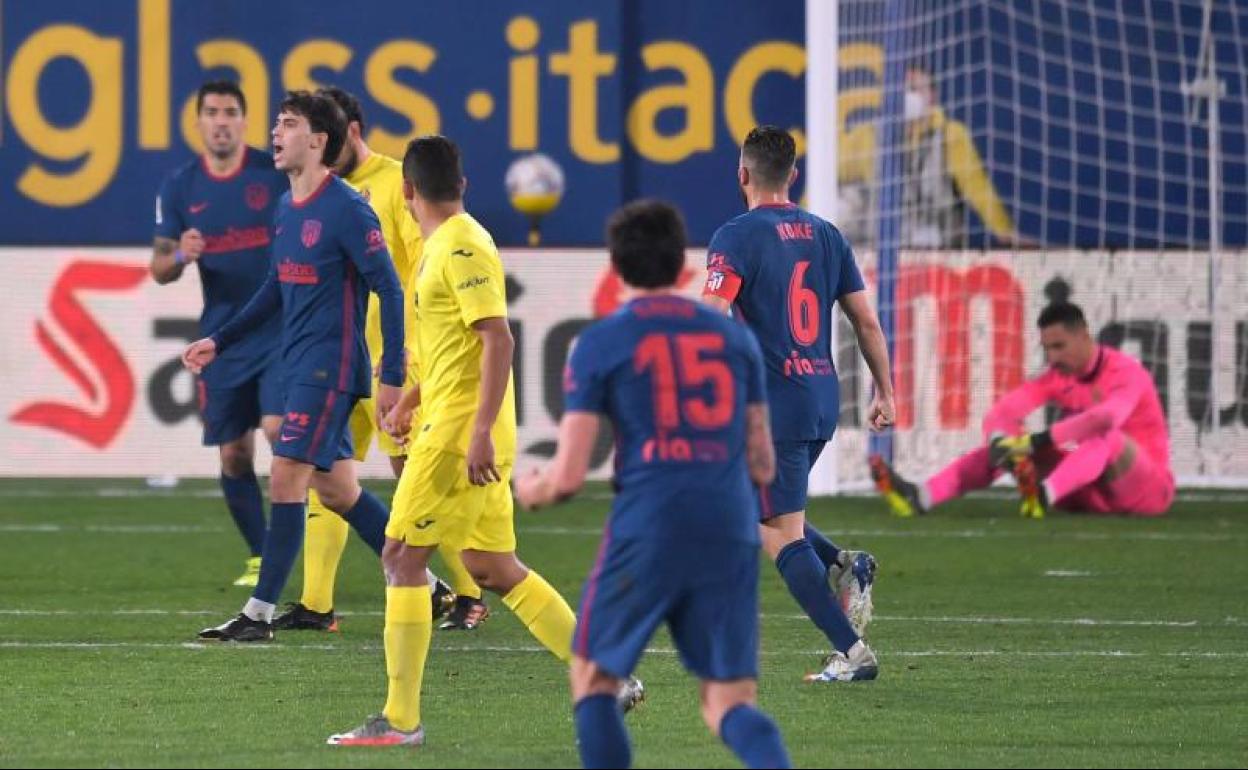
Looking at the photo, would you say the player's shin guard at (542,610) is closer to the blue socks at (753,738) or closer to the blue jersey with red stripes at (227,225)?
the blue socks at (753,738)

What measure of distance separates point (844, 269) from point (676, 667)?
1393 millimetres

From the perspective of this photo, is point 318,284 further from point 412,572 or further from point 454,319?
point 412,572

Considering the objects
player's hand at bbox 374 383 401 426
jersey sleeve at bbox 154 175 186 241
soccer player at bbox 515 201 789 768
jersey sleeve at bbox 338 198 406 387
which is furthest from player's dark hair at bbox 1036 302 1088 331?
soccer player at bbox 515 201 789 768

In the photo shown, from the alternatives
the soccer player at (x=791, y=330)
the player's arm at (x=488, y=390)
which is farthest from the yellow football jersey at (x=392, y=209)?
the player's arm at (x=488, y=390)

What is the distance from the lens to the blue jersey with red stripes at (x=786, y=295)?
738 cm

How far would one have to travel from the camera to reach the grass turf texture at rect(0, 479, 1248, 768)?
6168 millimetres

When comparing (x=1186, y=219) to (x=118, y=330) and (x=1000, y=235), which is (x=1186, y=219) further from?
(x=118, y=330)

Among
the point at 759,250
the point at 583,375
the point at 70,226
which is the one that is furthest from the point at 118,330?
the point at 583,375

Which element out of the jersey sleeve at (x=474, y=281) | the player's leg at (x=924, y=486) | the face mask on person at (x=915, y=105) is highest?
the face mask on person at (x=915, y=105)

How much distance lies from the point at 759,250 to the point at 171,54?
42.7ft

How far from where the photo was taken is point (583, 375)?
4.87m

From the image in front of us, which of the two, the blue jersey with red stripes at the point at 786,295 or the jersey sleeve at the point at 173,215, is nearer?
the blue jersey with red stripes at the point at 786,295

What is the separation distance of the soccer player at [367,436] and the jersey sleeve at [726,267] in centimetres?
170

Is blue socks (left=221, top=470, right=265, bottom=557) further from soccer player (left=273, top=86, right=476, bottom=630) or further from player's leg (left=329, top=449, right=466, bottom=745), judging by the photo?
player's leg (left=329, top=449, right=466, bottom=745)
